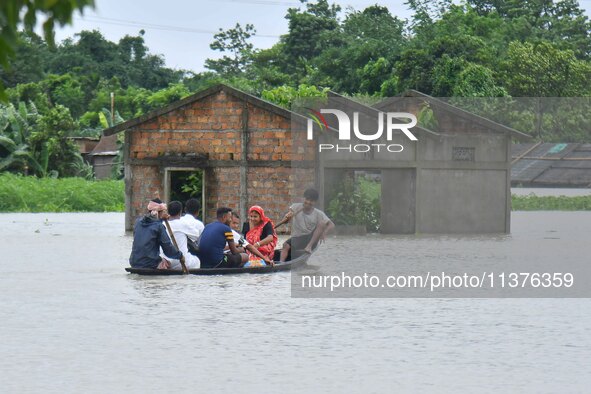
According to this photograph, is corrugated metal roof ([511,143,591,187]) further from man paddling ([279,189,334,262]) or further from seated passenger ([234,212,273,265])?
seated passenger ([234,212,273,265])

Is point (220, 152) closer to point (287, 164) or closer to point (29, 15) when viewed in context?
point (287, 164)

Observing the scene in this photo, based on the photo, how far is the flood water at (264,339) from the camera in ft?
30.9

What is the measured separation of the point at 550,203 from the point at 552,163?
10.7m

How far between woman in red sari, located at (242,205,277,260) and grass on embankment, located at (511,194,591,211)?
124 feet

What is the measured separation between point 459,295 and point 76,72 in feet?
241

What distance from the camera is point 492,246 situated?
29.5 m

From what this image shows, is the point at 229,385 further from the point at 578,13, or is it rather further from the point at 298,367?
the point at 578,13

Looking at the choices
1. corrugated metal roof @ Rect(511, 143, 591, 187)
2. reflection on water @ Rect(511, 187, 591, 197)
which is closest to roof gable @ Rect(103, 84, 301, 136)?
corrugated metal roof @ Rect(511, 143, 591, 187)

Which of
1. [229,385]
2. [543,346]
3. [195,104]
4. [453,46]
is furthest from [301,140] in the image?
[453,46]

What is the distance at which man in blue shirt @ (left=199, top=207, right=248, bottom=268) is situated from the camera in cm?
1811

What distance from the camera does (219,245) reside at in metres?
18.3

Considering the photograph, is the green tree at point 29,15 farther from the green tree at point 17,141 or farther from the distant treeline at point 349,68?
the green tree at point 17,141

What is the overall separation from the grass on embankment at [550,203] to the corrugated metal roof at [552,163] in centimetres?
557

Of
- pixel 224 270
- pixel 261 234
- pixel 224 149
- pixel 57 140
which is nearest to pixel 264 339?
pixel 224 270
